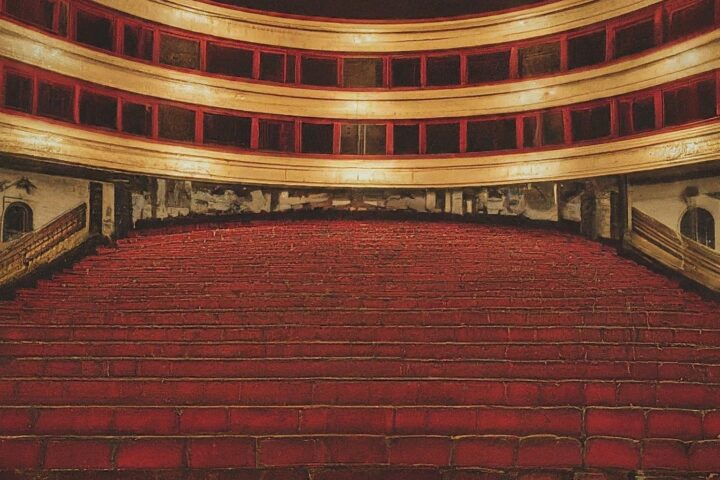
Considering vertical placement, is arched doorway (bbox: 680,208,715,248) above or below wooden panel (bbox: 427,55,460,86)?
below

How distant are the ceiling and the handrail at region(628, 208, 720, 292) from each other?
22.8 feet

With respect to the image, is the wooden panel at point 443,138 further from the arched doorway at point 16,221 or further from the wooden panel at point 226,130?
the arched doorway at point 16,221

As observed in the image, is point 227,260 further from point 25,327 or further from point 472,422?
point 472,422

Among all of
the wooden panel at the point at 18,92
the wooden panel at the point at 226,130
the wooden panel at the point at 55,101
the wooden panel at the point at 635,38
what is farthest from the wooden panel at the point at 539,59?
the wooden panel at the point at 18,92

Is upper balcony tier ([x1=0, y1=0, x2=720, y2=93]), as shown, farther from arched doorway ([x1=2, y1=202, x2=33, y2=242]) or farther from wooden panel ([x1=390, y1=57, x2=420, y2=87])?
arched doorway ([x1=2, y1=202, x2=33, y2=242])

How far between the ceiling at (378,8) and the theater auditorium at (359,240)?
63 millimetres

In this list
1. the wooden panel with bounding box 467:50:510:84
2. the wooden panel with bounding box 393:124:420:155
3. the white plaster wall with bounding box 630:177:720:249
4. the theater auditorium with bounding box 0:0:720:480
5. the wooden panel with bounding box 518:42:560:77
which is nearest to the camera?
the theater auditorium with bounding box 0:0:720:480

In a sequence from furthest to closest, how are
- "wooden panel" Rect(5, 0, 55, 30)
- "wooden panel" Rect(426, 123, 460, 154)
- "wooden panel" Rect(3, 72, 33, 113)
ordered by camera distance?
"wooden panel" Rect(426, 123, 460, 154) < "wooden panel" Rect(5, 0, 55, 30) < "wooden panel" Rect(3, 72, 33, 113)

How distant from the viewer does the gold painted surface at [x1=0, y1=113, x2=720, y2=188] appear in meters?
12.1

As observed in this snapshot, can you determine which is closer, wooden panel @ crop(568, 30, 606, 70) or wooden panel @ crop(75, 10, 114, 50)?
wooden panel @ crop(75, 10, 114, 50)

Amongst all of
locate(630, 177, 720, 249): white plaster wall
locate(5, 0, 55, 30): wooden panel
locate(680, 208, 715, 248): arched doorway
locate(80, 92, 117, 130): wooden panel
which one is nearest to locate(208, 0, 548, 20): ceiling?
locate(80, 92, 117, 130): wooden panel

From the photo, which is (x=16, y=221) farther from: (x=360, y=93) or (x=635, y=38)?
(x=635, y=38)

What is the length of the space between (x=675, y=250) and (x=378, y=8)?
9586mm

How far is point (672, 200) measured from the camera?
12383 mm
